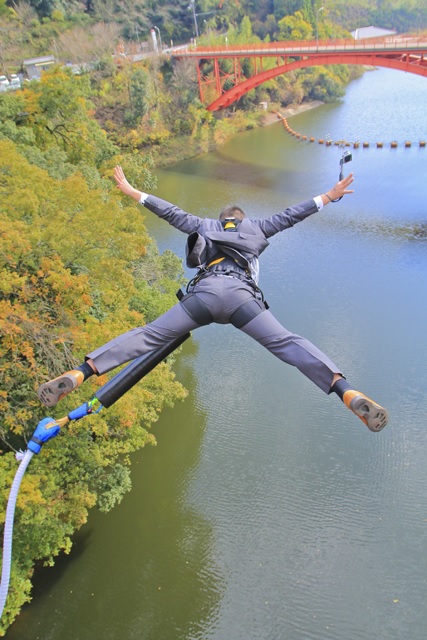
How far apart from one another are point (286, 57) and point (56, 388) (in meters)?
24.8

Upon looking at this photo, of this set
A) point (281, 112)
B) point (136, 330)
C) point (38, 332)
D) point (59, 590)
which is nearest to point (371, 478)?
point (59, 590)

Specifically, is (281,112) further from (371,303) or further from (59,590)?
(59,590)

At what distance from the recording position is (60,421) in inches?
133

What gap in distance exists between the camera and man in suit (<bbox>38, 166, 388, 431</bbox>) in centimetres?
319

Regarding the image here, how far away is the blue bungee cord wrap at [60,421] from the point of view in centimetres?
327

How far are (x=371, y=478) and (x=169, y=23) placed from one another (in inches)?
1502

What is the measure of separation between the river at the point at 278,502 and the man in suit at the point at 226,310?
4.67 m

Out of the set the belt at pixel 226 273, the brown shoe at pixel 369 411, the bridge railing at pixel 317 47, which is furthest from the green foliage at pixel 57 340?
the bridge railing at pixel 317 47

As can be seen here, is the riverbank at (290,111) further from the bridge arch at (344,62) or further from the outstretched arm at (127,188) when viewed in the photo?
the outstretched arm at (127,188)

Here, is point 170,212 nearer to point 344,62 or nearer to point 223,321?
point 223,321

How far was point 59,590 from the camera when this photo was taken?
7.21m

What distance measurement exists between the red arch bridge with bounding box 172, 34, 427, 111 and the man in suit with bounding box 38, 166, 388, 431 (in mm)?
18491

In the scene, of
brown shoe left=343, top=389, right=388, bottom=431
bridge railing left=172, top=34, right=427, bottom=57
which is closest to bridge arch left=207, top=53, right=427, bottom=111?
bridge railing left=172, top=34, right=427, bottom=57

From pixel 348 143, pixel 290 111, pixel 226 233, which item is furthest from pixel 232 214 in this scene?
pixel 290 111
